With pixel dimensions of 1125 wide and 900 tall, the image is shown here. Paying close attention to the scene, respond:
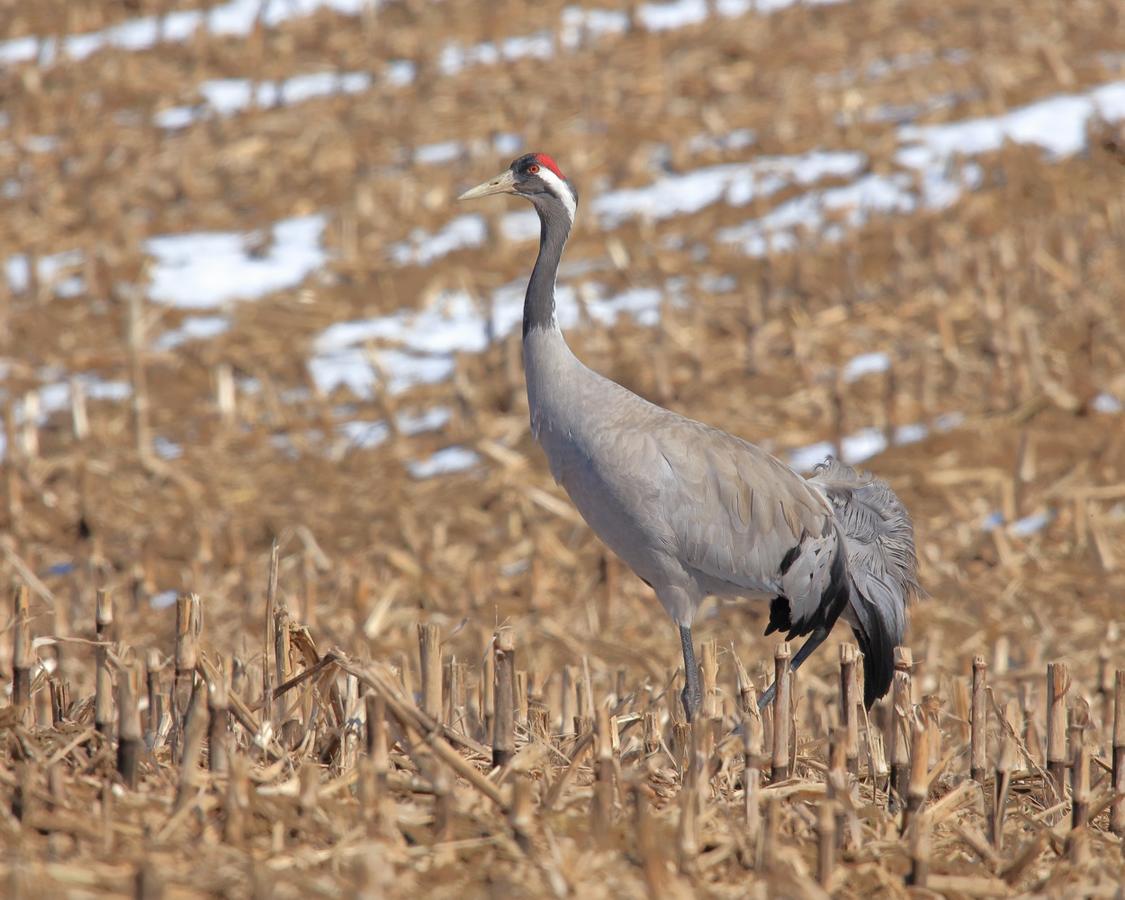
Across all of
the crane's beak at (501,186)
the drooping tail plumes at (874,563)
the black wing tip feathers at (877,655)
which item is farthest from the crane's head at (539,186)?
the black wing tip feathers at (877,655)

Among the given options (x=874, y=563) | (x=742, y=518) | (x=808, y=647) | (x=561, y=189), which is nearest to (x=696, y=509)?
(x=742, y=518)

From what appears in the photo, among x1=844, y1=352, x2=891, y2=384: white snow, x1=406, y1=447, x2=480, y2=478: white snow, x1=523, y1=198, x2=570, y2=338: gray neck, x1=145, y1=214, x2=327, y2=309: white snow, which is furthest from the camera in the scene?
x1=145, y1=214, x2=327, y2=309: white snow

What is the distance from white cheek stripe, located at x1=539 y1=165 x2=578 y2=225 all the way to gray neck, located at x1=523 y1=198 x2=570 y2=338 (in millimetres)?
25

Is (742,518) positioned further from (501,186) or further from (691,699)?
(501,186)

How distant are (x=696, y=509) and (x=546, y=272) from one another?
0.94 m

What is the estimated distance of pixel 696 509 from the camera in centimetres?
503

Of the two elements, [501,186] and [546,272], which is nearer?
[546,272]

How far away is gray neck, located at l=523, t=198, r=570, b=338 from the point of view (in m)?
5.15

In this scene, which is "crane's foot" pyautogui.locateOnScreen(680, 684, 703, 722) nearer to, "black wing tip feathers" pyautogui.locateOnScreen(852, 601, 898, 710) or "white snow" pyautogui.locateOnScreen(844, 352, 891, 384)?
"black wing tip feathers" pyautogui.locateOnScreen(852, 601, 898, 710)

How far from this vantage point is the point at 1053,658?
6.14 meters

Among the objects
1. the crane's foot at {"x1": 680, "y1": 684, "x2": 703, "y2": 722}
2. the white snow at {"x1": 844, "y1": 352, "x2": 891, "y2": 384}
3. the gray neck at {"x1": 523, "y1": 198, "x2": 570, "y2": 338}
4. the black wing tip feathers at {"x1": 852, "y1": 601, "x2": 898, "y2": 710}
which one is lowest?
the white snow at {"x1": 844, "y1": 352, "x2": 891, "y2": 384}

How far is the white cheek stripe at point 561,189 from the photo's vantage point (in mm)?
5453

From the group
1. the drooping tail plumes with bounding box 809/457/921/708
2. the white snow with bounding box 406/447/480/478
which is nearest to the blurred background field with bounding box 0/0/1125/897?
the white snow with bounding box 406/447/480/478

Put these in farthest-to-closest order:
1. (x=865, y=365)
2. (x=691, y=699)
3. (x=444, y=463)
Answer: (x=865, y=365) → (x=444, y=463) → (x=691, y=699)
